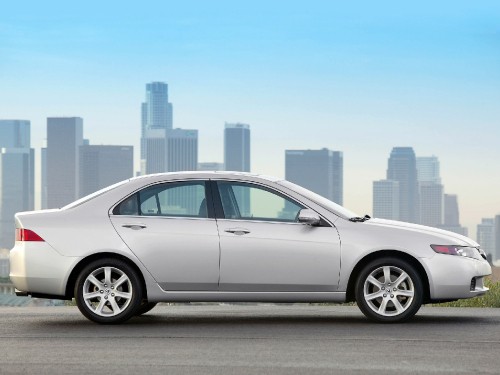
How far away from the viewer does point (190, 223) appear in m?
12.3

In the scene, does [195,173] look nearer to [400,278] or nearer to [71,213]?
[71,213]

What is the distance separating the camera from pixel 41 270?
12445 mm

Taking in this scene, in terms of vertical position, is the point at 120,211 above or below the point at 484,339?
above

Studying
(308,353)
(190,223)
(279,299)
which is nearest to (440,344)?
(308,353)

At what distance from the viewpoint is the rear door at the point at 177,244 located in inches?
484

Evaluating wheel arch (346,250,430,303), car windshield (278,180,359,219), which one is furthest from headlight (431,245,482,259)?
car windshield (278,180,359,219)

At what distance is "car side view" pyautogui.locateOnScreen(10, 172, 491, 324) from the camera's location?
1223 cm

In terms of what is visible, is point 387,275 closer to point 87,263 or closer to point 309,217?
point 309,217

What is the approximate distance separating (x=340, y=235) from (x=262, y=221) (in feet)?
2.68

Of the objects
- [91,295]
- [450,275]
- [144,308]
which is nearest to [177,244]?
[91,295]

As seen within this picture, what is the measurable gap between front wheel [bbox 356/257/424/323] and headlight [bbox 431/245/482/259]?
0.35 meters

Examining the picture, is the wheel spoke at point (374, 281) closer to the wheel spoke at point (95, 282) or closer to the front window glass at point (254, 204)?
the front window glass at point (254, 204)

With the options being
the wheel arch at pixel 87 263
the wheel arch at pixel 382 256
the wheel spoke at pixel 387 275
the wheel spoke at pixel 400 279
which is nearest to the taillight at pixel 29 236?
the wheel arch at pixel 87 263

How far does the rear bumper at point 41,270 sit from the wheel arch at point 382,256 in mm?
2864
